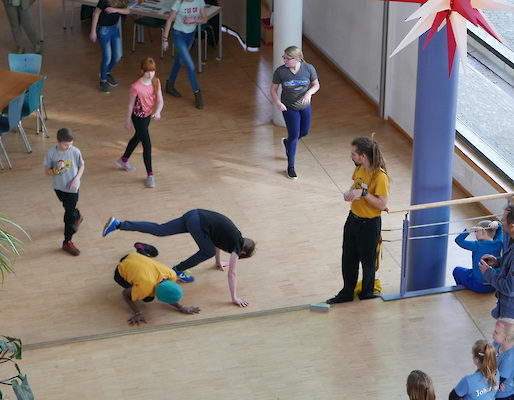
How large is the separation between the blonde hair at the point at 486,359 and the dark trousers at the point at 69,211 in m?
4.46

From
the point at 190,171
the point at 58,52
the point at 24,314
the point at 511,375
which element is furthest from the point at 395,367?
the point at 58,52

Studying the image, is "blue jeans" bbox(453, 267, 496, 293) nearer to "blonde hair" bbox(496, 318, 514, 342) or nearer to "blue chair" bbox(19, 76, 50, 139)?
"blonde hair" bbox(496, 318, 514, 342)

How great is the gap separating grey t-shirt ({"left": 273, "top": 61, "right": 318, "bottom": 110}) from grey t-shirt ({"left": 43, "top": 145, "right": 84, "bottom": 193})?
8.35 feet

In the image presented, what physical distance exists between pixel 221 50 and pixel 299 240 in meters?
5.55

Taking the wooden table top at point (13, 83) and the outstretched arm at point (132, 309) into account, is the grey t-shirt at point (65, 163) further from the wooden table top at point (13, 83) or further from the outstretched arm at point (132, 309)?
the wooden table top at point (13, 83)

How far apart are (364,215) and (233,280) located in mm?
1274

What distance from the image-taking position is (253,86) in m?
12.5

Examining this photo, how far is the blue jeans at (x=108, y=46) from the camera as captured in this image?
1197 cm

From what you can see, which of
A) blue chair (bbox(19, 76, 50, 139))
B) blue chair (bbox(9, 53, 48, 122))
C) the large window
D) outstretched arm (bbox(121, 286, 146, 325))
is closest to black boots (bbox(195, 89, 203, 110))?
blue chair (bbox(9, 53, 48, 122))

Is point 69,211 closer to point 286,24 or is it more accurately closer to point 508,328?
point 286,24

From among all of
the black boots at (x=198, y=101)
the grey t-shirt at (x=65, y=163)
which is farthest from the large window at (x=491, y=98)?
the grey t-shirt at (x=65, y=163)

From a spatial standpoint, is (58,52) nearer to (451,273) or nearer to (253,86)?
(253,86)

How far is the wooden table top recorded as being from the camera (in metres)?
10.4

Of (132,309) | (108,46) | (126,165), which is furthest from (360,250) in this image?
(108,46)
